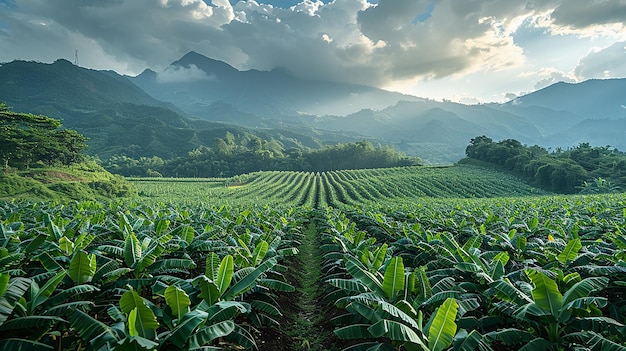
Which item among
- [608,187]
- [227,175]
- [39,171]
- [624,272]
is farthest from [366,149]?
[624,272]

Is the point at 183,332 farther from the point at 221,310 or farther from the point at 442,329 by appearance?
the point at 442,329

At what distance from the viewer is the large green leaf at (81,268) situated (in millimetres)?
4180

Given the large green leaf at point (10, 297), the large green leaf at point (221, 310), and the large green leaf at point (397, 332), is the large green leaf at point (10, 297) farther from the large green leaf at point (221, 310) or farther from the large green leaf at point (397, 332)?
the large green leaf at point (397, 332)

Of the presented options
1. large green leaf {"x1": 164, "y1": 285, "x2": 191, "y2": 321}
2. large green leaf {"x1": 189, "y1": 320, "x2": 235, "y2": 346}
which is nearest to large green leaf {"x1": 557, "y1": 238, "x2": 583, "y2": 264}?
large green leaf {"x1": 189, "y1": 320, "x2": 235, "y2": 346}

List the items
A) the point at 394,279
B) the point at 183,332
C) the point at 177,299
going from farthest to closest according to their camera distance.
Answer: the point at 394,279
the point at 177,299
the point at 183,332

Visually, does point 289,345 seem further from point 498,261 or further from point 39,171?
point 39,171

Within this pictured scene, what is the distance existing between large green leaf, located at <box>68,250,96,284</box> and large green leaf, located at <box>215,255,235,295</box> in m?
1.70

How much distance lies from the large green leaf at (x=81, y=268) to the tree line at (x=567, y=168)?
67078 mm

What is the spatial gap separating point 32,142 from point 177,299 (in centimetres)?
5216

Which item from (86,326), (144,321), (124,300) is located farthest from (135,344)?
(86,326)

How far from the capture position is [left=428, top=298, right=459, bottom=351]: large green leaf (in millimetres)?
3299

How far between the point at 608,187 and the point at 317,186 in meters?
49.5

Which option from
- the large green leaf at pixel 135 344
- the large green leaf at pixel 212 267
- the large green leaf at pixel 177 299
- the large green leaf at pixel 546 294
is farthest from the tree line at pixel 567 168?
the large green leaf at pixel 135 344

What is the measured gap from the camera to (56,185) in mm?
36844
